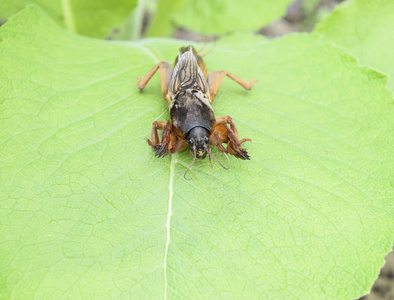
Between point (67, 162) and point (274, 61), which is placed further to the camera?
point (274, 61)

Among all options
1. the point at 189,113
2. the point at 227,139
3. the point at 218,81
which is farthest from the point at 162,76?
the point at 227,139

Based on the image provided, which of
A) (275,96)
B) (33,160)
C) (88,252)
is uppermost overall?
(275,96)

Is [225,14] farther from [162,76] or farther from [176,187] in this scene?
[176,187]

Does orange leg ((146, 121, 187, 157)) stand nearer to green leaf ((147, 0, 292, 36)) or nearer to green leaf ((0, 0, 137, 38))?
green leaf ((0, 0, 137, 38))

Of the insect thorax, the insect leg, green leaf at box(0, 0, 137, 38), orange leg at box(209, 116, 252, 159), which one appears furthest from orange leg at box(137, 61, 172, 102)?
green leaf at box(0, 0, 137, 38)

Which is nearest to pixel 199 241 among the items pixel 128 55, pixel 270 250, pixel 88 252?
pixel 270 250

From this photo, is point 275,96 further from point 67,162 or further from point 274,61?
point 67,162
